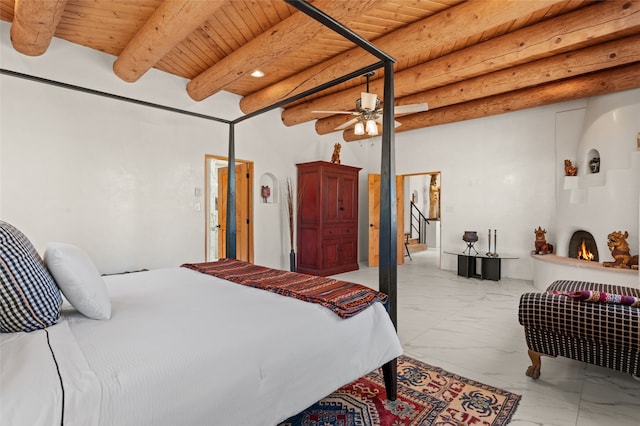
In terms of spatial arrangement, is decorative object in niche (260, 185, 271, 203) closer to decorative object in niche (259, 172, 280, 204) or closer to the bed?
decorative object in niche (259, 172, 280, 204)

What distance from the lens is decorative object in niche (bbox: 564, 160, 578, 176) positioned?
4934 millimetres

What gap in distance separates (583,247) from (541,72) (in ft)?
8.21

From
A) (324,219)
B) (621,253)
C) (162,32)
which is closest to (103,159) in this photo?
(162,32)

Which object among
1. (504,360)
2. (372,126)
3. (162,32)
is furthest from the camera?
(372,126)

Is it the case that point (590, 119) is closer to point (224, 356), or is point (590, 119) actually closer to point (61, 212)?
point (224, 356)

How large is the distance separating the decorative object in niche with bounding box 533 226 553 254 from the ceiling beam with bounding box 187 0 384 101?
4.50 m

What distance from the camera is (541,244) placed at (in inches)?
205

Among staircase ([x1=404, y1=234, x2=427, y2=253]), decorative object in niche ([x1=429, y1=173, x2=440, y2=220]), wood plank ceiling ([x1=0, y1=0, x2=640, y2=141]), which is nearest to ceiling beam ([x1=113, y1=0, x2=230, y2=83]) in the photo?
wood plank ceiling ([x1=0, y1=0, x2=640, y2=141])

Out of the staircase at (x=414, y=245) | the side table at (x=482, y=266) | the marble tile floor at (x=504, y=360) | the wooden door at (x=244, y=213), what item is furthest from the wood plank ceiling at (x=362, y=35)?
the staircase at (x=414, y=245)

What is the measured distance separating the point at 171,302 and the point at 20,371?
79cm

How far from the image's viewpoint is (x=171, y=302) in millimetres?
1743

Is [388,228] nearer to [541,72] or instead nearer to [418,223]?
[541,72]

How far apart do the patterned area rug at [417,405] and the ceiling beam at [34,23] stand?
3.49 metres

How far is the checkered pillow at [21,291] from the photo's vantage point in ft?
3.94
